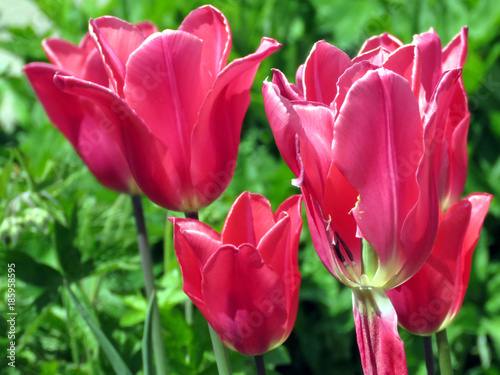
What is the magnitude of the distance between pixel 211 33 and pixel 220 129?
0.10 metres

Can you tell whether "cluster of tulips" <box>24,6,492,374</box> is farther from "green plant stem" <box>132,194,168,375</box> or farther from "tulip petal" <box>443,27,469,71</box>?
"green plant stem" <box>132,194,168,375</box>

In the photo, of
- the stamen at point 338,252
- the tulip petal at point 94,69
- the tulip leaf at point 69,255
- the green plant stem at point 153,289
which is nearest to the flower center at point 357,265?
the stamen at point 338,252

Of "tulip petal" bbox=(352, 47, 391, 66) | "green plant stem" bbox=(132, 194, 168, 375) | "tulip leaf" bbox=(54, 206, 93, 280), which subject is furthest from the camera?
"tulip leaf" bbox=(54, 206, 93, 280)

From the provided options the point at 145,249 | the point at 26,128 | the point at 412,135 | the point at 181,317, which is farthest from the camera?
the point at 26,128

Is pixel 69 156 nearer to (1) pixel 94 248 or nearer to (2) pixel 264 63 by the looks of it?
(1) pixel 94 248

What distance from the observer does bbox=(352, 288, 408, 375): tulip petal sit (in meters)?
0.57

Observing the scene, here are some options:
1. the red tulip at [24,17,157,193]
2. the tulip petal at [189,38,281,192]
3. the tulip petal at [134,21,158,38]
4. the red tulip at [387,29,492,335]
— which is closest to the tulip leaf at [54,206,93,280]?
the red tulip at [24,17,157,193]

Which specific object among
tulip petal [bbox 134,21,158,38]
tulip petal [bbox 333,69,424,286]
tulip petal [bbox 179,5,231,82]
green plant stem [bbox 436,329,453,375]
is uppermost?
tulip petal [bbox 134,21,158,38]

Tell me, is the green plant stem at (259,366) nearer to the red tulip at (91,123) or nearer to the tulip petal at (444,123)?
the tulip petal at (444,123)

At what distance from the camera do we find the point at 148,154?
27.2 inches

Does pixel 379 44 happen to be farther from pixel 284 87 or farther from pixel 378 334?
pixel 378 334

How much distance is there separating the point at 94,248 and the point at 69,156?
0.36 meters

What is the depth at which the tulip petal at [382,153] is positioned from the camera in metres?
0.54

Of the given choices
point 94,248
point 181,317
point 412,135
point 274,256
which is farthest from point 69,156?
point 412,135
